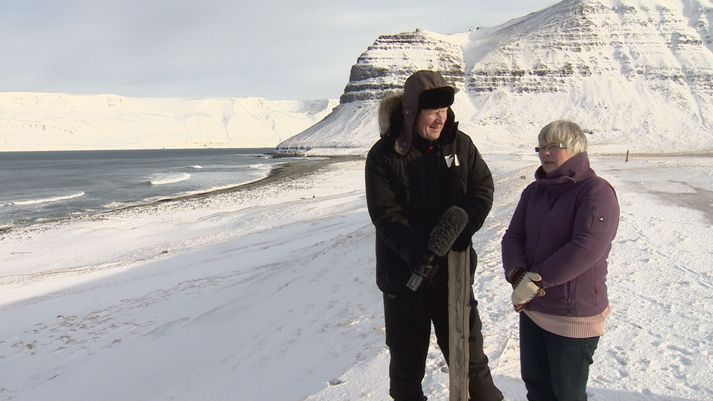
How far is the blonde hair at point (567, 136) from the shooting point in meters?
2.98

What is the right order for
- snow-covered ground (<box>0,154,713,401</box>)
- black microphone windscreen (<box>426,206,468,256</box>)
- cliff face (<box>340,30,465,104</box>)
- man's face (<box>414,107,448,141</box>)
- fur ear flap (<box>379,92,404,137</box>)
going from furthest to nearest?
cliff face (<box>340,30,465,104</box>)
snow-covered ground (<box>0,154,713,401</box>)
fur ear flap (<box>379,92,404,137</box>)
man's face (<box>414,107,448,141</box>)
black microphone windscreen (<box>426,206,468,256</box>)

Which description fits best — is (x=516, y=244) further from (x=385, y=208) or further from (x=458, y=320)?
(x=385, y=208)

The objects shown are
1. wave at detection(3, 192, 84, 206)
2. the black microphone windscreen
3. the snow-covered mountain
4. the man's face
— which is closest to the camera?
the black microphone windscreen

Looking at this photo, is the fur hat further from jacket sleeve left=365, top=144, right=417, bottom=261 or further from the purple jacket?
the purple jacket

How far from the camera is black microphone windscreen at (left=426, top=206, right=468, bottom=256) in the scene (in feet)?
8.81

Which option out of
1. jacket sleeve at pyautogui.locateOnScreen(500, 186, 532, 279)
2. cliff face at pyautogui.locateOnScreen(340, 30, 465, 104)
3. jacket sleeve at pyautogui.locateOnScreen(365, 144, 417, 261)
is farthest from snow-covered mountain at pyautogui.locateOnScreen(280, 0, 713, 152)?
jacket sleeve at pyautogui.locateOnScreen(365, 144, 417, 261)

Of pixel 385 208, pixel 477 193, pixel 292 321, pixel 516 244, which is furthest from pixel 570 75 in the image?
pixel 385 208

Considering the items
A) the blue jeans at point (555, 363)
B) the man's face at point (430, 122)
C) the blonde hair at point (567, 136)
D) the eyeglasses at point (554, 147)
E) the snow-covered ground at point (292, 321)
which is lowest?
the snow-covered ground at point (292, 321)

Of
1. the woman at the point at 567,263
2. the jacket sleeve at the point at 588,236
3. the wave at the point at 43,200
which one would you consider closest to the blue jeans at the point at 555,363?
the woman at the point at 567,263

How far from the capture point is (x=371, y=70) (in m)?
138

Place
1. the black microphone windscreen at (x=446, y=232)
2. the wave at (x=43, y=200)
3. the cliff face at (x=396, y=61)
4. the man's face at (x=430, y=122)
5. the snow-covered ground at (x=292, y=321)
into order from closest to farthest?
the black microphone windscreen at (x=446, y=232) → the man's face at (x=430, y=122) → the snow-covered ground at (x=292, y=321) → the wave at (x=43, y=200) → the cliff face at (x=396, y=61)

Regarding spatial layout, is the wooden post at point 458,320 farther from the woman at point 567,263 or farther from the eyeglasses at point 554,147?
the eyeglasses at point 554,147

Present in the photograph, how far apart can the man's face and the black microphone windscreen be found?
482mm

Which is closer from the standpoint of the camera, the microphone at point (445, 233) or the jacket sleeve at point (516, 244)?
the microphone at point (445, 233)
